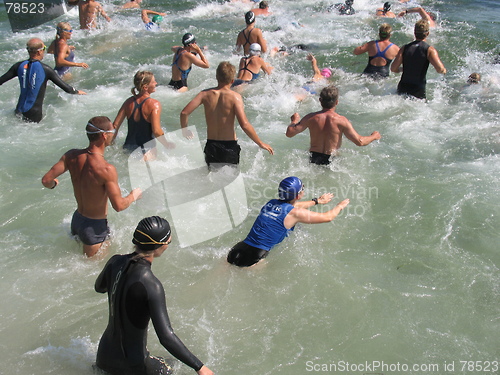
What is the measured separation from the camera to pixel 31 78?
698cm

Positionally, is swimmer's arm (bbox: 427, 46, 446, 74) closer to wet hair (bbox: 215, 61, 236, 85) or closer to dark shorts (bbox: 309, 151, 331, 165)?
dark shorts (bbox: 309, 151, 331, 165)

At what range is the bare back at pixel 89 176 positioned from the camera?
159 inches

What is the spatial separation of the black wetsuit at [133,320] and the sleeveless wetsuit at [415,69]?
6.68 metres

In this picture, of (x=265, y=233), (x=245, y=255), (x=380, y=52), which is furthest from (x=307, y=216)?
(x=380, y=52)

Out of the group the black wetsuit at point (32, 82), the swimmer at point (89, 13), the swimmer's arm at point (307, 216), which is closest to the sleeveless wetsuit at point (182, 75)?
the black wetsuit at point (32, 82)

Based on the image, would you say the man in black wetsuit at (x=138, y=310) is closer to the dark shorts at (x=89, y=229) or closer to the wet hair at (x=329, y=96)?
the dark shorts at (x=89, y=229)

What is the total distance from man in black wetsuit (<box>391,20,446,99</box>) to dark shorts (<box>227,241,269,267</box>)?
4.94 meters

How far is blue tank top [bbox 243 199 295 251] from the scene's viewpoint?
434cm

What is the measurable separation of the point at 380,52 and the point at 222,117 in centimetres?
481

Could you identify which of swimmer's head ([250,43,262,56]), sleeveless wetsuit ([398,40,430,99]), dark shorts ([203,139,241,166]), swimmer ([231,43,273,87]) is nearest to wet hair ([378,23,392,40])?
sleeveless wetsuit ([398,40,430,99])

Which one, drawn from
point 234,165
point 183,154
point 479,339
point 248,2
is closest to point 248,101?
point 183,154

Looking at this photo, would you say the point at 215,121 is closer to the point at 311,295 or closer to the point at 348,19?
the point at 311,295

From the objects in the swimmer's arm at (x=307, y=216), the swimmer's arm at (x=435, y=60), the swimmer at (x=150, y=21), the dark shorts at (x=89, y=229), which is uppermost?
the swimmer's arm at (x=435, y=60)

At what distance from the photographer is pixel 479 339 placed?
415 centimetres
